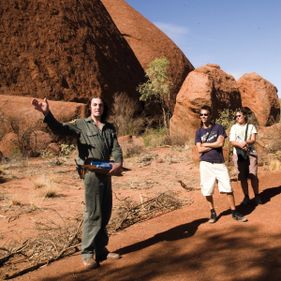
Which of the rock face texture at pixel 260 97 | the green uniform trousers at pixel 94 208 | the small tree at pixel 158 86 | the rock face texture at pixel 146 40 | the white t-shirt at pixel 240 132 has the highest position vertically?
the rock face texture at pixel 146 40

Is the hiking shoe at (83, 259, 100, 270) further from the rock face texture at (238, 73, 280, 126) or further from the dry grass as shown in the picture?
the rock face texture at (238, 73, 280, 126)

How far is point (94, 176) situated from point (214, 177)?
73.9 inches

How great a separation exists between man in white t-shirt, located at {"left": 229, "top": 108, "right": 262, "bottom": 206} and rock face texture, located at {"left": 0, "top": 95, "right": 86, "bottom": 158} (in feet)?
30.2

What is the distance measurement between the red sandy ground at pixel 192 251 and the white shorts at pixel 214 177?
405mm

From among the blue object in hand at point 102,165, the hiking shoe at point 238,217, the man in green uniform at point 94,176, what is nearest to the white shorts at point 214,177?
the hiking shoe at point 238,217

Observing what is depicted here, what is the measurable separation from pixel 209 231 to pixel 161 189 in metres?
3.27

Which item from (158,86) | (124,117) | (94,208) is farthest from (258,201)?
(158,86)

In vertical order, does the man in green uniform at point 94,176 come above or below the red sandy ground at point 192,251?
above

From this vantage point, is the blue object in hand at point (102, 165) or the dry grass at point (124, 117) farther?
the dry grass at point (124, 117)

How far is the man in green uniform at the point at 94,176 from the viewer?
4141 mm

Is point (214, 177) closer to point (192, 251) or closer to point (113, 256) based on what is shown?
point (192, 251)

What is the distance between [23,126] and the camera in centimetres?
1536

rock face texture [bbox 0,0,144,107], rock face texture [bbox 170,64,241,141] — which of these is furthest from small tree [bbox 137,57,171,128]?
rock face texture [bbox 170,64,241,141]

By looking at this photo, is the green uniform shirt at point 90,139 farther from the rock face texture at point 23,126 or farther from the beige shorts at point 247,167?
the rock face texture at point 23,126
